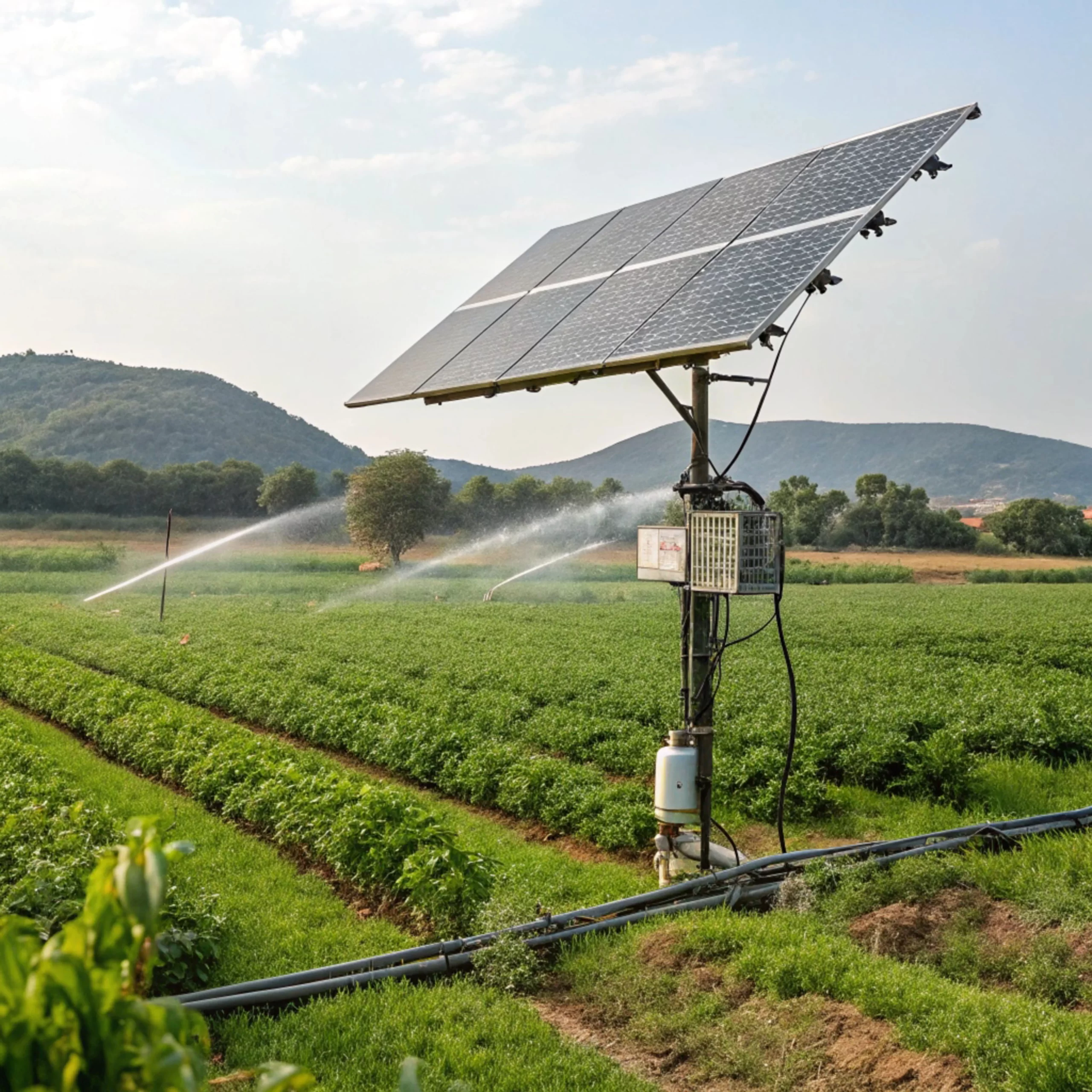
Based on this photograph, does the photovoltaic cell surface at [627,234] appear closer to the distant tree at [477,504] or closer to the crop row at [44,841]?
the crop row at [44,841]

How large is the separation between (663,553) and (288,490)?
91.9 metres

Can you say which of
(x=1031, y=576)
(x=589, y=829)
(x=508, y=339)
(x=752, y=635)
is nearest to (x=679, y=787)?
(x=752, y=635)

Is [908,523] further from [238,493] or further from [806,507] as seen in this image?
[238,493]

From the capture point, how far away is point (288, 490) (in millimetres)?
96250

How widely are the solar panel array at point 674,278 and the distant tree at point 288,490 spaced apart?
284 feet

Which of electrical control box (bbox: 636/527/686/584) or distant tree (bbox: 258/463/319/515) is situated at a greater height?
distant tree (bbox: 258/463/319/515)

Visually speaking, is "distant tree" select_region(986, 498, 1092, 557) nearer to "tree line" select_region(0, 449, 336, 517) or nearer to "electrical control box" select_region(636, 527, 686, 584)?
"tree line" select_region(0, 449, 336, 517)

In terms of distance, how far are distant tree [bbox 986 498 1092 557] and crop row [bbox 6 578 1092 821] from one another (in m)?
58.9

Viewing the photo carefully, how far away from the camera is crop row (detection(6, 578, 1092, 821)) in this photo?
449 inches

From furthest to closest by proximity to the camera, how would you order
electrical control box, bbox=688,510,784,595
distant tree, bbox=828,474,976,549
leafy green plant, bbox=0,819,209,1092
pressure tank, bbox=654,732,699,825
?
distant tree, bbox=828,474,976,549
pressure tank, bbox=654,732,699,825
electrical control box, bbox=688,510,784,595
leafy green plant, bbox=0,819,209,1092

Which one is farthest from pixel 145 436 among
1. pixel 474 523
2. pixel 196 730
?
pixel 196 730

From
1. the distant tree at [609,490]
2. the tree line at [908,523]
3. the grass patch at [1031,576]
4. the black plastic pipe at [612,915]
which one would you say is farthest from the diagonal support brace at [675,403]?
the distant tree at [609,490]

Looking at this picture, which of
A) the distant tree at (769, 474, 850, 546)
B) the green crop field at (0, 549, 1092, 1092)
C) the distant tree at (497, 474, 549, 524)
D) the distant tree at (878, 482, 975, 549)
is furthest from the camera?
the distant tree at (497, 474, 549, 524)

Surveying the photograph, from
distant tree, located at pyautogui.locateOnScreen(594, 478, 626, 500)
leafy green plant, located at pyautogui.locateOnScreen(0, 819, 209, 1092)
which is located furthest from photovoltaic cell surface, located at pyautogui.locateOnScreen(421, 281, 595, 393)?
distant tree, located at pyautogui.locateOnScreen(594, 478, 626, 500)
